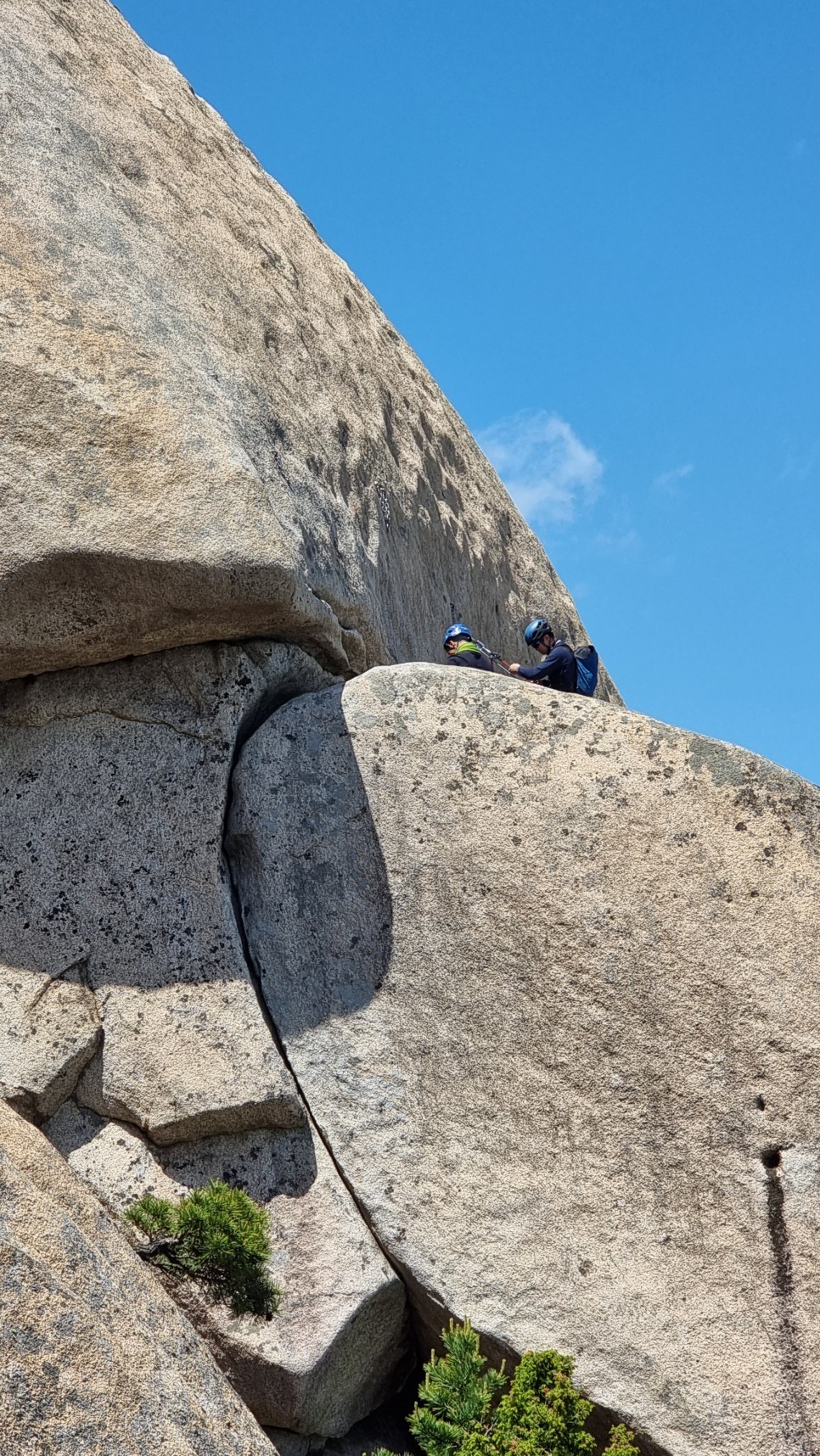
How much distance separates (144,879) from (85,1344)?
3.44 m

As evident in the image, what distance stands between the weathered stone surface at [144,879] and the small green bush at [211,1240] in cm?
113

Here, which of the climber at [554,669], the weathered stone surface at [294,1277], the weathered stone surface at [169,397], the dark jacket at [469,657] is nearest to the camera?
the weathered stone surface at [294,1277]

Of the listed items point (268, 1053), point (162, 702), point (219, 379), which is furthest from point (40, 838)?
point (219, 379)

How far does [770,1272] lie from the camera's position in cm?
672

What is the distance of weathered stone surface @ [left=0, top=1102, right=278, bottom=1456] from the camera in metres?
4.25

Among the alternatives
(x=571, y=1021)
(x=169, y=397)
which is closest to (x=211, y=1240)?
(x=571, y=1021)

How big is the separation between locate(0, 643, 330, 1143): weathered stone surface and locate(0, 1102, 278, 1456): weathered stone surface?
2.06 metres

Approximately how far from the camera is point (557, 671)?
1084 cm

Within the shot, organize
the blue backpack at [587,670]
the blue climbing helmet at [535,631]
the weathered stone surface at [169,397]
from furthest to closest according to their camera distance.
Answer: the blue climbing helmet at [535,631], the blue backpack at [587,670], the weathered stone surface at [169,397]

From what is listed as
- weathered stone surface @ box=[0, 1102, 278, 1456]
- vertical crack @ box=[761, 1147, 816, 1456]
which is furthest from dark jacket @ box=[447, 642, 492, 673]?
weathered stone surface @ box=[0, 1102, 278, 1456]

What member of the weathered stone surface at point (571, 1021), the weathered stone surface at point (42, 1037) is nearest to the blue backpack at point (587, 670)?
the weathered stone surface at point (571, 1021)

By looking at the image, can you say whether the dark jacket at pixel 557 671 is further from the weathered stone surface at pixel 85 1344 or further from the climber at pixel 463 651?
the weathered stone surface at pixel 85 1344

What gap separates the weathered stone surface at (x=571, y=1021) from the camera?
6.76 metres

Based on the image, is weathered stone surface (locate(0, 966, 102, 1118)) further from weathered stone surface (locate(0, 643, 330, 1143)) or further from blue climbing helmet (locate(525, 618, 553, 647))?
blue climbing helmet (locate(525, 618, 553, 647))
